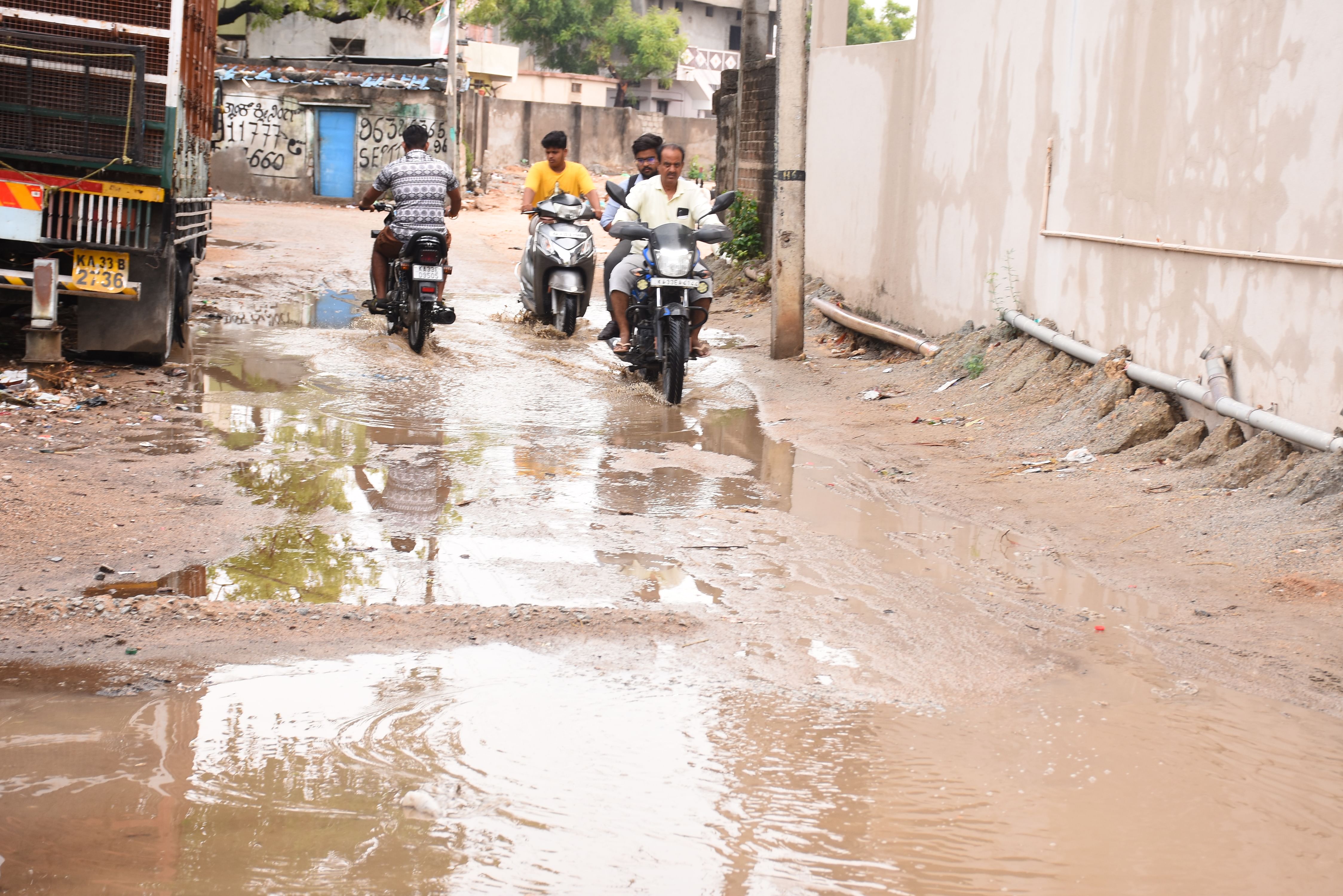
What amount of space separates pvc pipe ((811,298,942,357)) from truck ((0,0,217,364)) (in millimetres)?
5468

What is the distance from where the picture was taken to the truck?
7.41 metres

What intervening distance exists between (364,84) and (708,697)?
29487 millimetres

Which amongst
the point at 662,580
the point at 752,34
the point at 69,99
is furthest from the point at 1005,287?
the point at 752,34

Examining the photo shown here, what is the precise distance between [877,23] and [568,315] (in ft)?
176

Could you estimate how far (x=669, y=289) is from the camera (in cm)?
786

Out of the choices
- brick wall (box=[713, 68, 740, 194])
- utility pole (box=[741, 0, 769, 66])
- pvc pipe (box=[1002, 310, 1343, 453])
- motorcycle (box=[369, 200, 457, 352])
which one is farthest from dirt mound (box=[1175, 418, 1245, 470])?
utility pole (box=[741, 0, 769, 66])

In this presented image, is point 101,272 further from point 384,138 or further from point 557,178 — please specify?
point 384,138

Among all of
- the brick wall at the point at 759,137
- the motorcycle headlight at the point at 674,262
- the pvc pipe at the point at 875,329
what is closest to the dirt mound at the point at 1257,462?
the motorcycle headlight at the point at 674,262

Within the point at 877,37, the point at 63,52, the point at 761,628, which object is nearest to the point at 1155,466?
the point at 761,628

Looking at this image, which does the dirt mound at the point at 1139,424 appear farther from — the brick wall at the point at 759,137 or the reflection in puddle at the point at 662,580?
the brick wall at the point at 759,137

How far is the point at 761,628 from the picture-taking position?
3.92 metres

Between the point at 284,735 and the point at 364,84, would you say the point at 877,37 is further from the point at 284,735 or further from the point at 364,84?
the point at 284,735

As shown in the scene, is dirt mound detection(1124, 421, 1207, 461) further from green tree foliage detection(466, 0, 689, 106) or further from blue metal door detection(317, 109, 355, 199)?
green tree foliage detection(466, 0, 689, 106)

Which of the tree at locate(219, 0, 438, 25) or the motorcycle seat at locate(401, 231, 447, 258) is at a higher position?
the tree at locate(219, 0, 438, 25)
